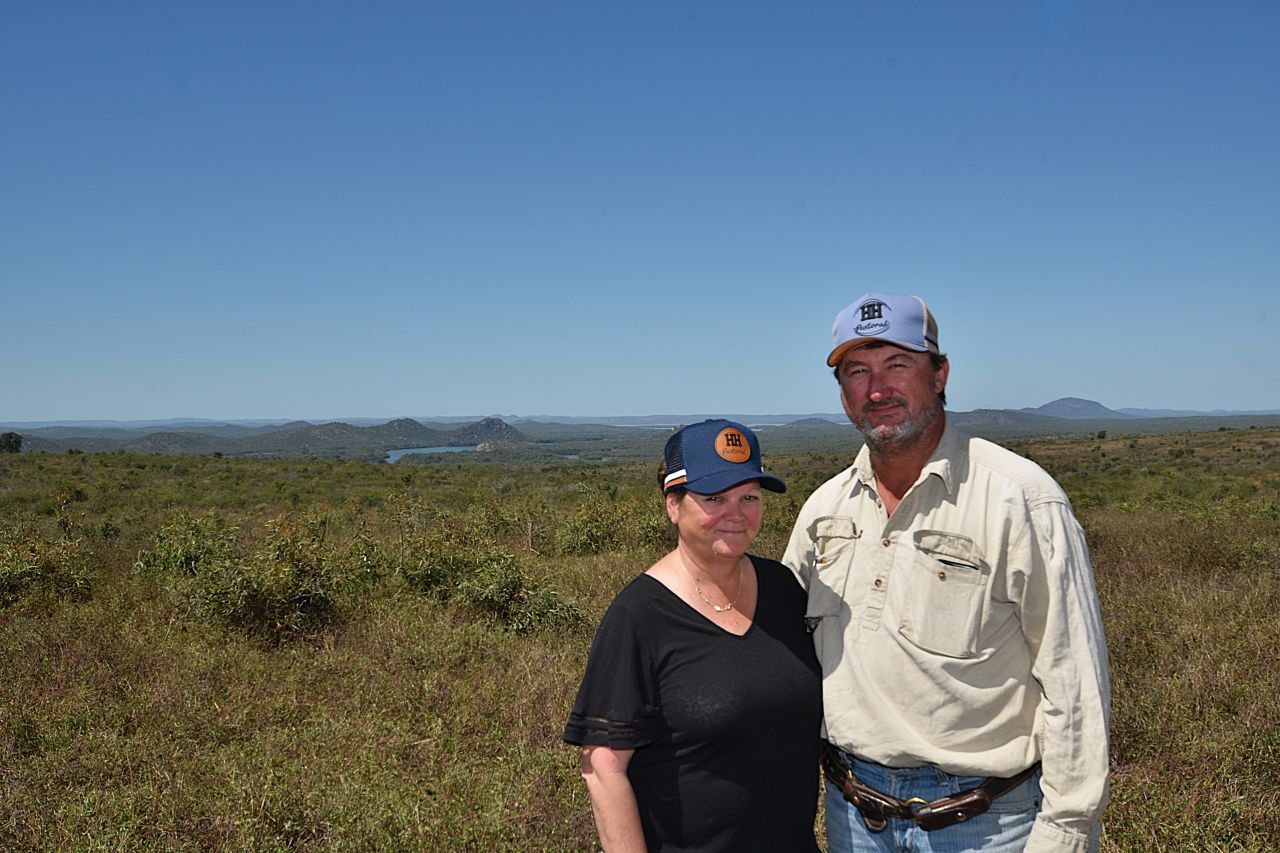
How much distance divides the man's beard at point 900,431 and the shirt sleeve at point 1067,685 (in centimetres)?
40

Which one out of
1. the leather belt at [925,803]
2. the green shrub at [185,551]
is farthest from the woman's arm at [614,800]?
the green shrub at [185,551]

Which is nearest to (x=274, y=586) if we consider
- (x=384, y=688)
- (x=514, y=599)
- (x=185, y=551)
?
(x=384, y=688)

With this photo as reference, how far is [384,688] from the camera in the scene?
599cm

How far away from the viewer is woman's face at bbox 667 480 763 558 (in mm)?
2037

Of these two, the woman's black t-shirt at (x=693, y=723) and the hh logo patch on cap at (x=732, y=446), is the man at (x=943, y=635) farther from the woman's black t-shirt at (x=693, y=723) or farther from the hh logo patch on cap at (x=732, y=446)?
the hh logo patch on cap at (x=732, y=446)

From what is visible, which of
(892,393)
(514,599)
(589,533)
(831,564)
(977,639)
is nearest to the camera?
(977,639)

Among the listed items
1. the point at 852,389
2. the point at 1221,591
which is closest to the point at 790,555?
the point at 852,389

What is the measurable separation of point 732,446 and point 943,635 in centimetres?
77

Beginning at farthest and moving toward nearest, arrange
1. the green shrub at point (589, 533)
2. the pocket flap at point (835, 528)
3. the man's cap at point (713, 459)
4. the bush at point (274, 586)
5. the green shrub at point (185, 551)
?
the green shrub at point (589, 533) < the green shrub at point (185, 551) < the bush at point (274, 586) < the pocket flap at point (835, 528) < the man's cap at point (713, 459)

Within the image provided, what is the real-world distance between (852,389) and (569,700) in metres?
4.39

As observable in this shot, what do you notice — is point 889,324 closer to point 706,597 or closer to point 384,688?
point 706,597

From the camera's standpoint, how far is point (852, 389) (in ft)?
7.45

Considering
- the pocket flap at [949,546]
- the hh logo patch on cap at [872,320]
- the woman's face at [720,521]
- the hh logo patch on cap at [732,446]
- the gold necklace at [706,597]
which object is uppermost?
the hh logo patch on cap at [872,320]

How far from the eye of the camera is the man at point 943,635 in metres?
1.84
